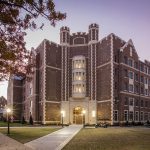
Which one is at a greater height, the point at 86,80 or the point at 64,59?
the point at 64,59

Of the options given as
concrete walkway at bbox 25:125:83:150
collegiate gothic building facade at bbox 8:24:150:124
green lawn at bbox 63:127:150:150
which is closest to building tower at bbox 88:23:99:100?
collegiate gothic building facade at bbox 8:24:150:124

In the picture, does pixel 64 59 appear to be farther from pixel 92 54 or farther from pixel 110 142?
pixel 110 142

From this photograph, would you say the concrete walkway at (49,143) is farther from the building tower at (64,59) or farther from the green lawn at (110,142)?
the building tower at (64,59)

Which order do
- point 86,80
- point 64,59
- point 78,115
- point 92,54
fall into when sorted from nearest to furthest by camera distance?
point 78,115, point 92,54, point 86,80, point 64,59

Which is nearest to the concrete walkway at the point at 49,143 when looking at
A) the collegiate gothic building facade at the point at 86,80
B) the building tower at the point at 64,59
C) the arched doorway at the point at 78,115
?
the collegiate gothic building facade at the point at 86,80

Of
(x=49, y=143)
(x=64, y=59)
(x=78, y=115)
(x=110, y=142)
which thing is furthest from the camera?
(x=64, y=59)

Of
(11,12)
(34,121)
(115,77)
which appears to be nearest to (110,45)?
(115,77)

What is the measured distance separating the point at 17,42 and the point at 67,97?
43.0 m

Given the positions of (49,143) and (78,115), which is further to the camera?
(78,115)

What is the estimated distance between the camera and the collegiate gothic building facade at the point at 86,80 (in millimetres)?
55500

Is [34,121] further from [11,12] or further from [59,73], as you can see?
[11,12]

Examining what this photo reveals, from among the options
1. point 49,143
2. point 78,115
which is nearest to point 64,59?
point 78,115

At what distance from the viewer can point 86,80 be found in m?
59.8

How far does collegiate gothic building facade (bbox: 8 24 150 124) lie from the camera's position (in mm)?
55500
